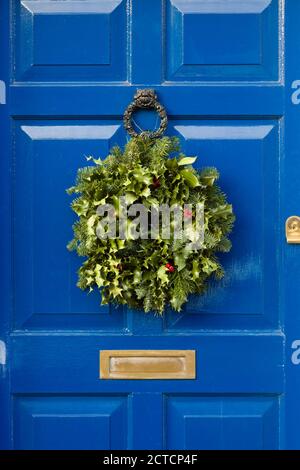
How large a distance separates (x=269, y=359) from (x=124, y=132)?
79 centimetres

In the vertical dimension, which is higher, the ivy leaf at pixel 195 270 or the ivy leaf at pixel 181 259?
the ivy leaf at pixel 181 259

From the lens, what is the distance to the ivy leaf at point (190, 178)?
7.88 feet

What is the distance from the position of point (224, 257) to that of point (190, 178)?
10.9 inches

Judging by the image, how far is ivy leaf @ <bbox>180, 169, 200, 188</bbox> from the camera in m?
2.40

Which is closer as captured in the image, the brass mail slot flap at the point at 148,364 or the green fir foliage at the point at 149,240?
the green fir foliage at the point at 149,240

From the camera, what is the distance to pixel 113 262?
240 cm

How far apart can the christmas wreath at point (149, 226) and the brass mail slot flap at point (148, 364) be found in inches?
6.2

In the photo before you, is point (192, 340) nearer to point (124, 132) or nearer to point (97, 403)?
point (97, 403)

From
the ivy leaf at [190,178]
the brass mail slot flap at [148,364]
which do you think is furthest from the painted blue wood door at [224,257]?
the ivy leaf at [190,178]

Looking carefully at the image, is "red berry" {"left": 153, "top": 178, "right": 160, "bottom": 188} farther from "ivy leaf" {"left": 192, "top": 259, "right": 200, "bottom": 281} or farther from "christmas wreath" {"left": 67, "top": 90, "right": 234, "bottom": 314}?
"ivy leaf" {"left": 192, "top": 259, "right": 200, "bottom": 281}

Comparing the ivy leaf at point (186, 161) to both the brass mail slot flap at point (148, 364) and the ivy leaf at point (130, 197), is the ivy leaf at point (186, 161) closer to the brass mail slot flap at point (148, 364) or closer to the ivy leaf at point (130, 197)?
the ivy leaf at point (130, 197)

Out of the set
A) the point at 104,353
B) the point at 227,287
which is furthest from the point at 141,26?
the point at 104,353

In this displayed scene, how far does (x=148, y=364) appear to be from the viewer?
2523 mm
